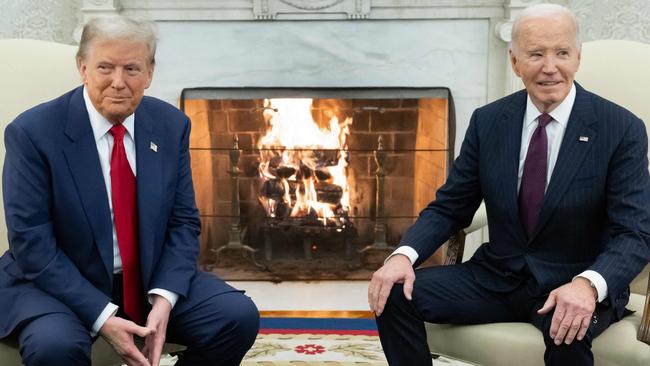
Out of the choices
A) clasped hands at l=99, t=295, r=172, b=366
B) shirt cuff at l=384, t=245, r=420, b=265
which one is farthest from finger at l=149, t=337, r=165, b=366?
shirt cuff at l=384, t=245, r=420, b=265

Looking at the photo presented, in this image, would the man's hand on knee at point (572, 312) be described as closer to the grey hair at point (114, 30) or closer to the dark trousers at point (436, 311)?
the dark trousers at point (436, 311)

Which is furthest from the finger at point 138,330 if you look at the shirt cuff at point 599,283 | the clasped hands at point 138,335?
the shirt cuff at point 599,283

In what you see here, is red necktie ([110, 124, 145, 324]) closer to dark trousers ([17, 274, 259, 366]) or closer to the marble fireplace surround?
dark trousers ([17, 274, 259, 366])

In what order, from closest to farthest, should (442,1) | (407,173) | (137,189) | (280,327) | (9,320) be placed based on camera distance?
1. (9,320)
2. (137,189)
3. (280,327)
4. (442,1)
5. (407,173)

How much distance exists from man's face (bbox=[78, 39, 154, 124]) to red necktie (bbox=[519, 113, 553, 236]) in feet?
3.36

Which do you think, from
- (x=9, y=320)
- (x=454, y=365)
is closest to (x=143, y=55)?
(x=9, y=320)

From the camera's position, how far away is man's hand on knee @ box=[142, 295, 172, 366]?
2.04m

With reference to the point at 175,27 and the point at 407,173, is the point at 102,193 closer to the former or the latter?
the point at 175,27

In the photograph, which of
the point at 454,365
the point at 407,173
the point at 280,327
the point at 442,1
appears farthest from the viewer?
the point at 407,173

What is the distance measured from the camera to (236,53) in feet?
13.1

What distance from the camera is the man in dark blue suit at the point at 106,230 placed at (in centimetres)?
202

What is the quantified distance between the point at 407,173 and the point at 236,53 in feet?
3.44

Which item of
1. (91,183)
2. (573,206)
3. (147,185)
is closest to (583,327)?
(573,206)

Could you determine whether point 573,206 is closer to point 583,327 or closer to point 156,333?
point 583,327
